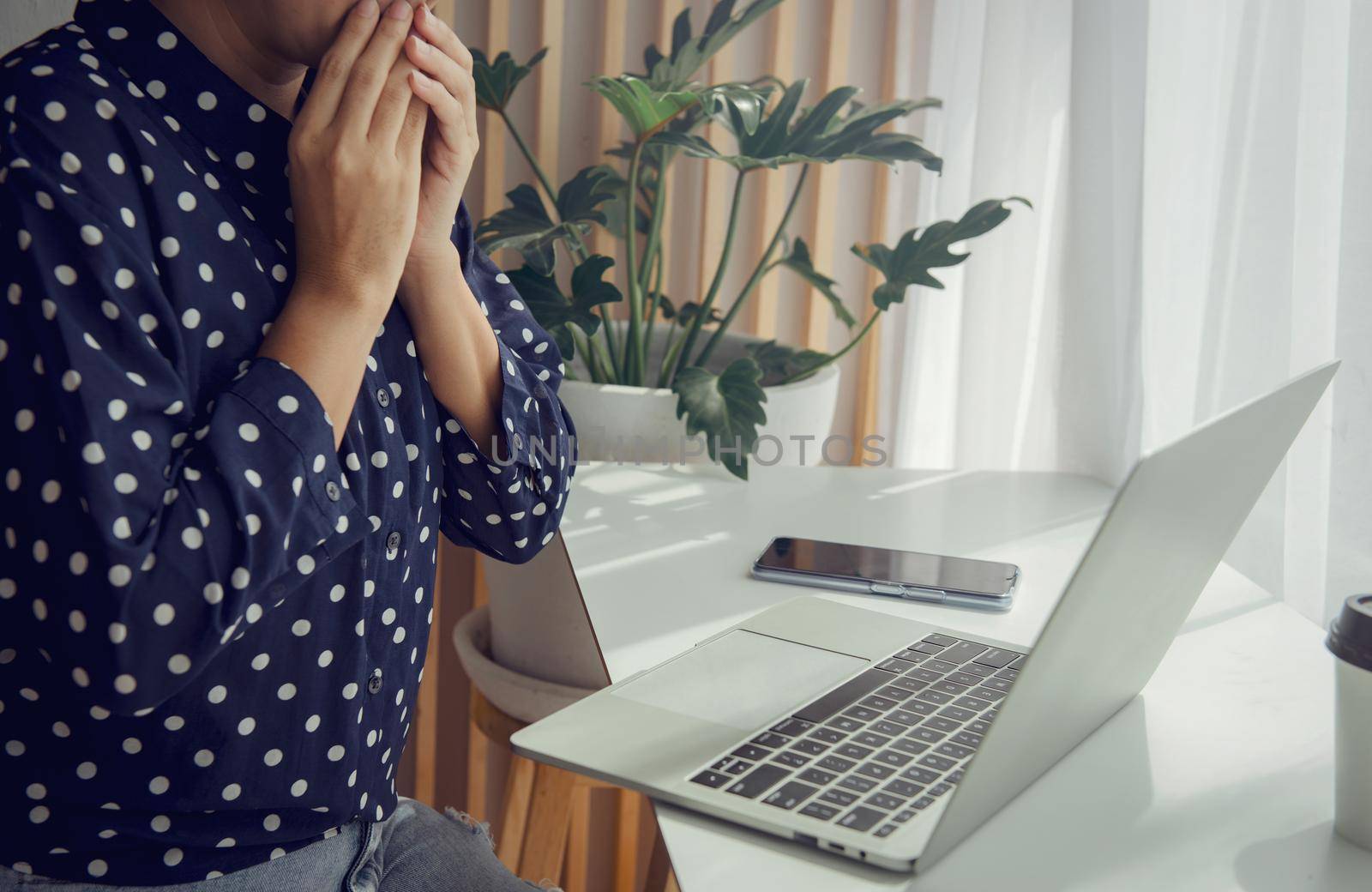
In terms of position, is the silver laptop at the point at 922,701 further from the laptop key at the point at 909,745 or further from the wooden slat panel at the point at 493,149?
the wooden slat panel at the point at 493,149

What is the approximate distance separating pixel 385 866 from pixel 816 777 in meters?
0.40

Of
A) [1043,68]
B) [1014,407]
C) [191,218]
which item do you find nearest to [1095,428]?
[1014,407]

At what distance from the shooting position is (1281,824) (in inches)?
24.0

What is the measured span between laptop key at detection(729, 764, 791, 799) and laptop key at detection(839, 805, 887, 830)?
5 centimetres

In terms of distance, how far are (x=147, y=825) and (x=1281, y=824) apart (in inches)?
25.5

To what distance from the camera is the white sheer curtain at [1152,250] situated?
935mm

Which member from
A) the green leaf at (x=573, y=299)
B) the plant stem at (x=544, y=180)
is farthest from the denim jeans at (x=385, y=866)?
the plant stem at (x=544, y=180)

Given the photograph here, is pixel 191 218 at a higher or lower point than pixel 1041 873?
higher

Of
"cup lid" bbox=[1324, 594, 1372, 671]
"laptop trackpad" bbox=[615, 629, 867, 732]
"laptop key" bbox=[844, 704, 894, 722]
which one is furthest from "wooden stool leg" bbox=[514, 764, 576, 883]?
"cup lid" bbox=[1324, 594, 1372, 671]

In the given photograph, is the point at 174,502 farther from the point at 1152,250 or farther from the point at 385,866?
the point at 1152,250

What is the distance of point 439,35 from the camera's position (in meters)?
0.76

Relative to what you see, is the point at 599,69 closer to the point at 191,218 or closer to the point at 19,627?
the point at 191,218

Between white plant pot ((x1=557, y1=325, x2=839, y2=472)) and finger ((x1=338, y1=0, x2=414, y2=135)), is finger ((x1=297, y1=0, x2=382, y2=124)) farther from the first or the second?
white plant pot ((x1=557, y1=325, x2=839, y2=472))

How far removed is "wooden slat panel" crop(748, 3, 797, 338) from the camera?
1.76m
